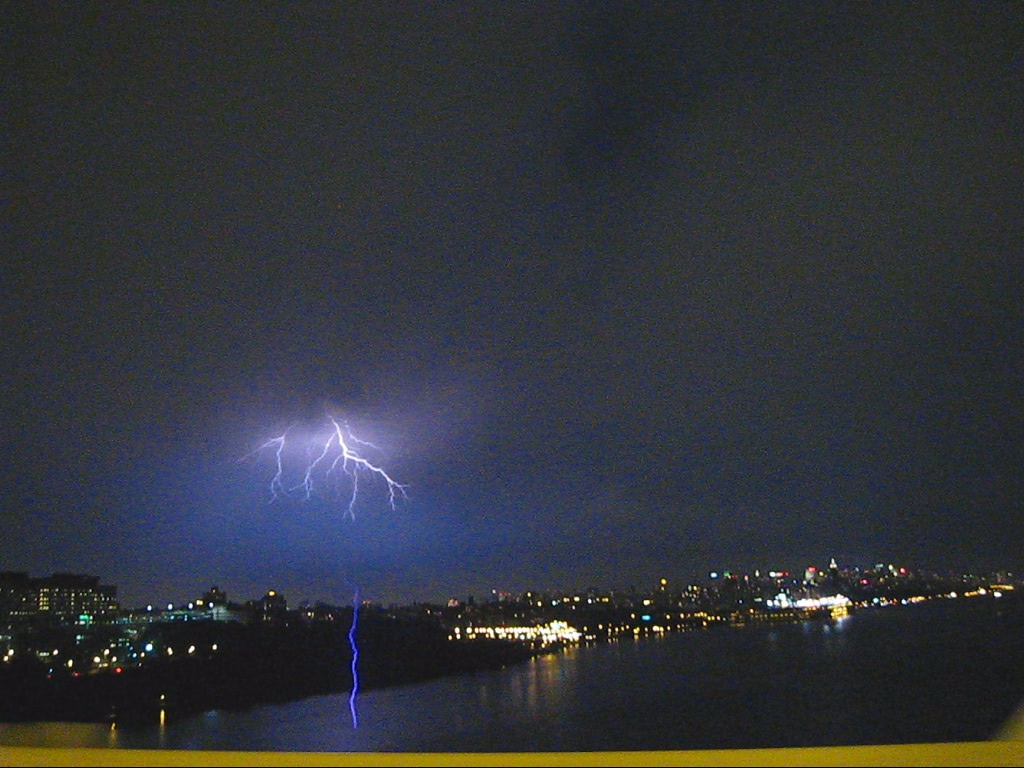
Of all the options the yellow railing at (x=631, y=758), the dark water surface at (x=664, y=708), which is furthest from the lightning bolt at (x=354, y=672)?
the yellow railing at (x=631, y=758)

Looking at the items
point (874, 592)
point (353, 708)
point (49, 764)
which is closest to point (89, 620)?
point (353, 708)

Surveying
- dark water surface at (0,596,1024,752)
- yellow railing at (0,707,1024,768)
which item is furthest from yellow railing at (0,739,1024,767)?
dark water surface at (0,596,1024,752)

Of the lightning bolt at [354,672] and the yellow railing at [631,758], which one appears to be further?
the lightning bolt at [354,672]

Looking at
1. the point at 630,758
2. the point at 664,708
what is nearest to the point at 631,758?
the point at 630,758

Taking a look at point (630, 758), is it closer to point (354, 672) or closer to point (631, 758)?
point (631, 758)

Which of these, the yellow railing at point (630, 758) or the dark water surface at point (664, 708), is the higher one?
the yellow railing at point (630, 758)

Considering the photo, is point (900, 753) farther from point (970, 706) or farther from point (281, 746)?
point (970, 706)

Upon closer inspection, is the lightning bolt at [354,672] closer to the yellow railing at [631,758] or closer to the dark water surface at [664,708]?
the dark water surface at [664,708]

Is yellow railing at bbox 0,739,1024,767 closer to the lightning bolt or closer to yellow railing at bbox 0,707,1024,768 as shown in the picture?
yellow railing at bbox 0,707,1024,768
